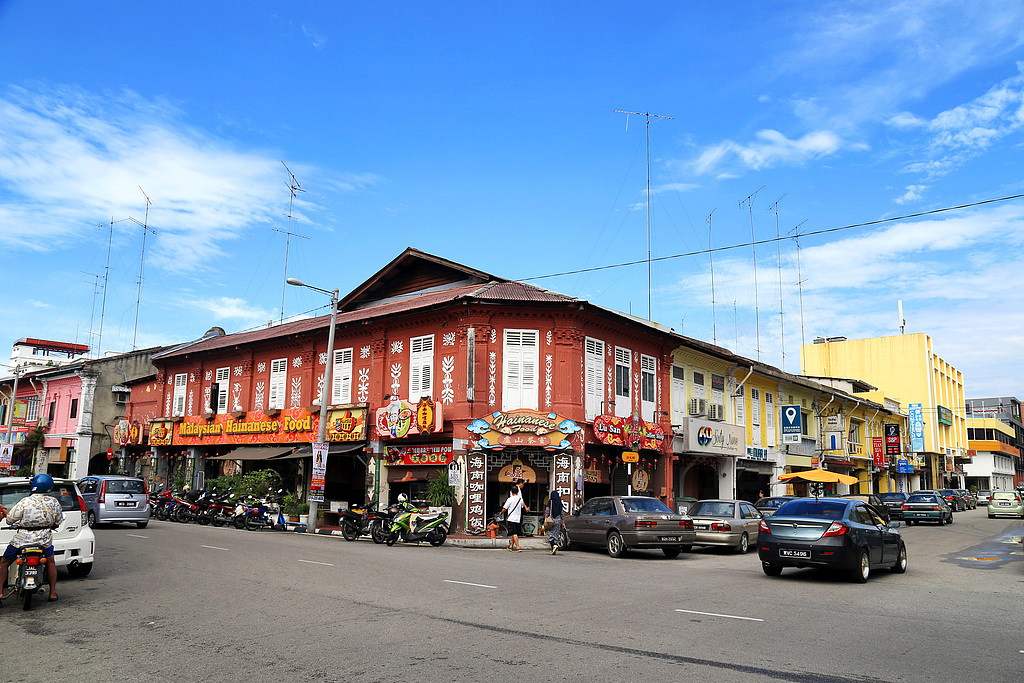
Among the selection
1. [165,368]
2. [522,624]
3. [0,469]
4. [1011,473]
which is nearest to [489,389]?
[522,624]

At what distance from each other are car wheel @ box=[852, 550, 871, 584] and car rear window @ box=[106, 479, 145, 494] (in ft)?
75.7

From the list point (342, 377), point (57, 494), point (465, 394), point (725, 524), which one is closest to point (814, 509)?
point (725, 524)

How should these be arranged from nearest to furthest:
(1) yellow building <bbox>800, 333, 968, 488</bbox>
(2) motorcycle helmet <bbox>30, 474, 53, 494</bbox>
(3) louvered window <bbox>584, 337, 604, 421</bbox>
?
(2) motorcycle helmet <bbox>30, 474, 53, 494</bbox>
(3) louvered window <bbox>584, 337, 604, 421</bbox>
(1) yellow building <bbox>800, 333, 968, 488</bbox>

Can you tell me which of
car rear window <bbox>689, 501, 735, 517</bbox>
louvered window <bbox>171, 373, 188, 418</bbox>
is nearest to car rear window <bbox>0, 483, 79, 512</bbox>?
car rear window <bbox>689, 501, 735, 517</bbox>

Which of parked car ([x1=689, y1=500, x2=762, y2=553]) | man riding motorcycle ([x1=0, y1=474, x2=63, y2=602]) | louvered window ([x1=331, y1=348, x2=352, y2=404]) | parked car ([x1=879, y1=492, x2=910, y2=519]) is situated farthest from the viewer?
parked car ([x1=879, y1=492, x2=910, y2=519])

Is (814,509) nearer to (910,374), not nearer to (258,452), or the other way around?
(258,452)

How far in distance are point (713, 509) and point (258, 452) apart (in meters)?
20.5

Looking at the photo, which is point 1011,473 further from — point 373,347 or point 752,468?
point 373,347

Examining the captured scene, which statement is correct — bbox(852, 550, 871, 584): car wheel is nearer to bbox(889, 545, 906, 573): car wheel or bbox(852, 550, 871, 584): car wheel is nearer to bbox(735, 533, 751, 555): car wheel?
bbox(889, 545, 906, 573): car wheel

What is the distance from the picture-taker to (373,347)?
3067 centimetres

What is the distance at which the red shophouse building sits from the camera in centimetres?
2647

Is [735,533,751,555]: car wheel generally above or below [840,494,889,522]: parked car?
below

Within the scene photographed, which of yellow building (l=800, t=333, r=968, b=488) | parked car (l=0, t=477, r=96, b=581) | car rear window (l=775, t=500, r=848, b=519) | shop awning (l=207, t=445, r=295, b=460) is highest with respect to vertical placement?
yellow building (l=800, t=333, r=968, b=488)

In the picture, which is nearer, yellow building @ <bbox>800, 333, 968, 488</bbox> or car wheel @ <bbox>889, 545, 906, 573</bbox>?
car wheel @ <bbox>889, 545, 906, 573</bbox>
